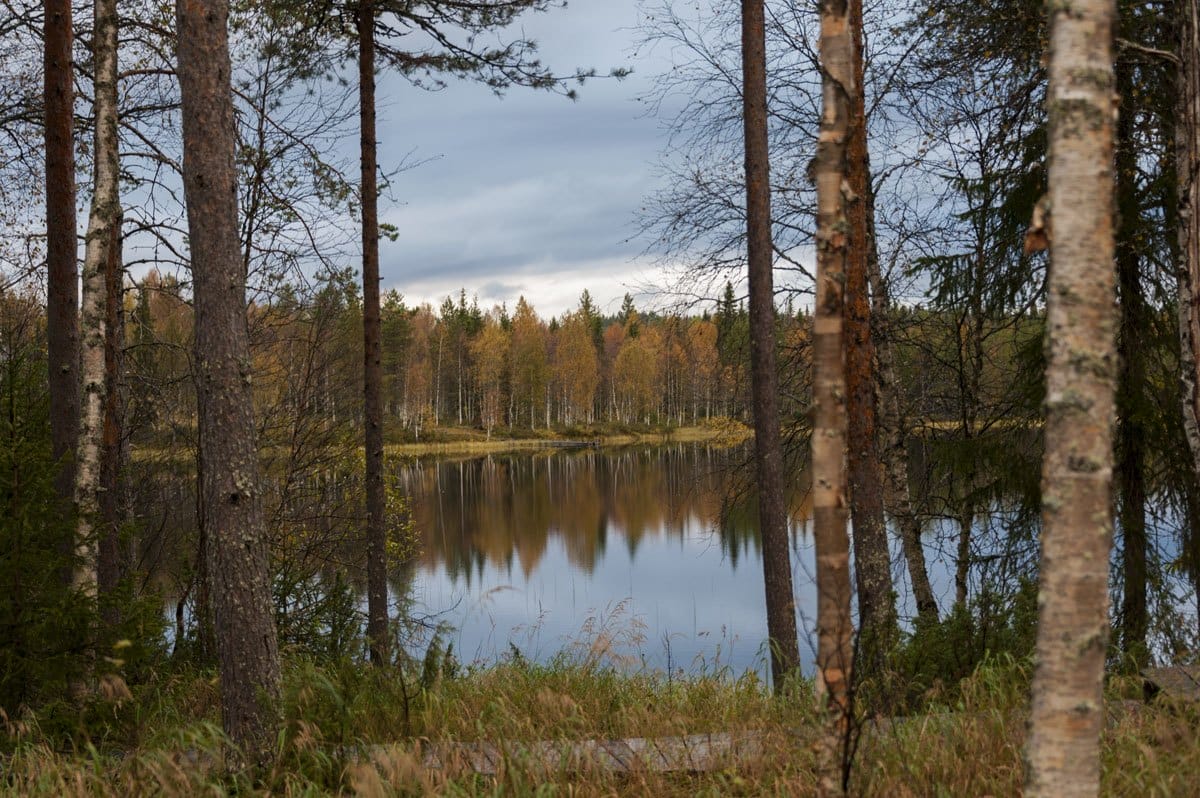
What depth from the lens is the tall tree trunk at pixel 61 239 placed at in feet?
23.8

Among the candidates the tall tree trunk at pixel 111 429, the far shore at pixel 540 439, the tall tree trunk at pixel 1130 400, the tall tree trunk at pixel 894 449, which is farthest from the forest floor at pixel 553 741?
the far shore at pixel 540 439

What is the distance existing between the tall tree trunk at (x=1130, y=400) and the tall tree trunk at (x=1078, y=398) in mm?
5848

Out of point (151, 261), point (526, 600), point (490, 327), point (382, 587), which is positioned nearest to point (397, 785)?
point (382, 587)

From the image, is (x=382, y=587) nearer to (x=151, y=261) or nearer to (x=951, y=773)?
(x=151, y=261)

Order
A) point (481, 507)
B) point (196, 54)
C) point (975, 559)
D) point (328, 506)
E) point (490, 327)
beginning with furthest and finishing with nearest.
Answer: point (490, 327)
point (481, 507)
point (328, 506)
point (975, 559)
point (196, 54)

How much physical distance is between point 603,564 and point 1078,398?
23.2m

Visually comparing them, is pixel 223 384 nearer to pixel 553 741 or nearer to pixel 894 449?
pixel 553 741

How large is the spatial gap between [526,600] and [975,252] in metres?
12.8

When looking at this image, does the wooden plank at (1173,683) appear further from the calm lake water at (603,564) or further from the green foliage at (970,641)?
the calm lake water at (603,564)

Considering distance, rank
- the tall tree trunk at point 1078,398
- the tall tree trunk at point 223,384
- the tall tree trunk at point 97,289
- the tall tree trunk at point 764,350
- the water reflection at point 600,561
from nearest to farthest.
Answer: the tall tree trunk at point 1078,398, the tall tree trunk at point 223,384, the tall tree trunk at point 97,289, the tall tree trunk at point 764,350, the water reflection at point 600,561

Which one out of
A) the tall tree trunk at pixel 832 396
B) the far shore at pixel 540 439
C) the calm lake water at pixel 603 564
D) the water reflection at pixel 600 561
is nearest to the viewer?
the tall tree trunk at pixel 832 396

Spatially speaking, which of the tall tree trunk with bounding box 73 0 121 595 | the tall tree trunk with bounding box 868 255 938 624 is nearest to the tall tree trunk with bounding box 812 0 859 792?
the tall tree trunk with bounding box 73 0 121 595

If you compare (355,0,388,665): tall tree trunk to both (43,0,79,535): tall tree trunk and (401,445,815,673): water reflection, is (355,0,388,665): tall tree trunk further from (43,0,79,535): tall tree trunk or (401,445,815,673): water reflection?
(43,0,79,535): tall tree trunk

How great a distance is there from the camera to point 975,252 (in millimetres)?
8977
